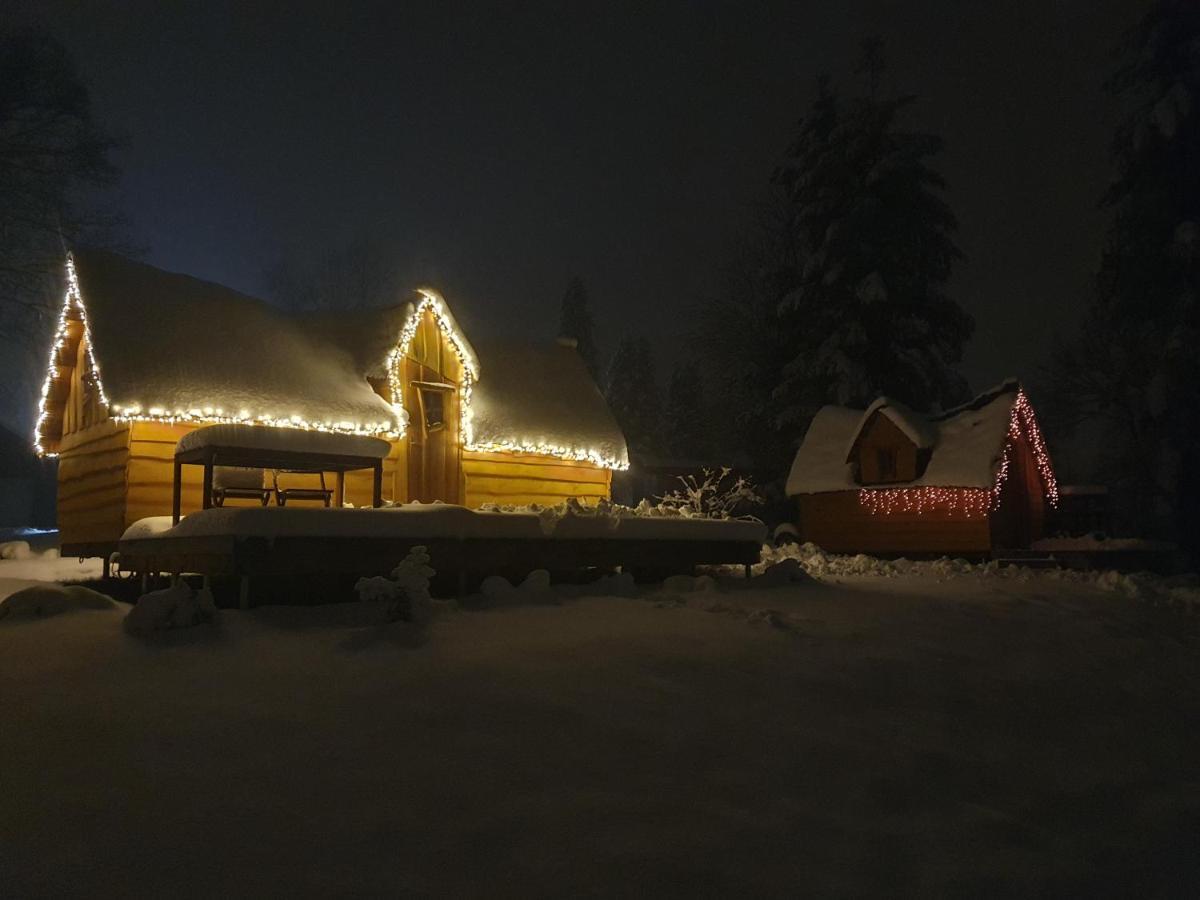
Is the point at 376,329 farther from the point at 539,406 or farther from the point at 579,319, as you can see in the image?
the point at 579,319

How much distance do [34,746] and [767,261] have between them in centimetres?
3150

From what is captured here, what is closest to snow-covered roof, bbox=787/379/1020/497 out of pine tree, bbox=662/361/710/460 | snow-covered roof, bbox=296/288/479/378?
snow-covered roof, bbox=296/288/479/378

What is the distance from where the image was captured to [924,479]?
21.7 meters

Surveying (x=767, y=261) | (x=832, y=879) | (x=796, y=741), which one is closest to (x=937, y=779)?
(x=796, y=741)

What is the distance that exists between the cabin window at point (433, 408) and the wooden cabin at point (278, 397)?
0.07 ft

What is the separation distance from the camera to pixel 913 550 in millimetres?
21703

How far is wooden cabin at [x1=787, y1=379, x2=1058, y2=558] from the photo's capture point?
68.9ft

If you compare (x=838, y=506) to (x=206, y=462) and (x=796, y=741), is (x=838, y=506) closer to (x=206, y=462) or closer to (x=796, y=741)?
(x=206, y=462)

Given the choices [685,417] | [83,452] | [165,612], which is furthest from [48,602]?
[685,417]

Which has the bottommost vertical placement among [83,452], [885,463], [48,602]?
[48,602]

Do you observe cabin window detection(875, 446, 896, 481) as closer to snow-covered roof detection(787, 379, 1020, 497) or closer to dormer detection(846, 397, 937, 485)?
dormer detection(846, 397, 937, 485)

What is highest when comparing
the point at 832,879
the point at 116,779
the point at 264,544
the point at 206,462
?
the point at 206,462

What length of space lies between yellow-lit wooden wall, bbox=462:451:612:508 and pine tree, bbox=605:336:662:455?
108 ft

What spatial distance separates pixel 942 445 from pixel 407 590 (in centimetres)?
1830
